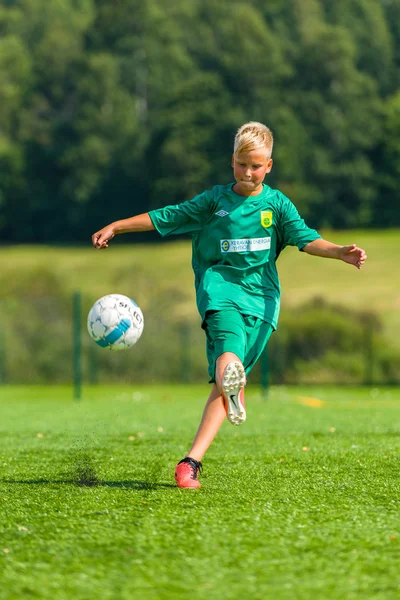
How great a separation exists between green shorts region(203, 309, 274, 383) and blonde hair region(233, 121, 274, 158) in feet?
2.62

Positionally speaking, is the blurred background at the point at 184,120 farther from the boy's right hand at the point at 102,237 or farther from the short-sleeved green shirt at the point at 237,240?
the boy's right hand at the point at 102,237

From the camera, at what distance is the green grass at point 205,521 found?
2.80 meters

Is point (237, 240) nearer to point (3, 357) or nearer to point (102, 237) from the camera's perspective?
point (102, 237)

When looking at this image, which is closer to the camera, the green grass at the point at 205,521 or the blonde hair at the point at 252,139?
the green grass at the point at 205,521

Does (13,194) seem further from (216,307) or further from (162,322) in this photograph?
(216,307)

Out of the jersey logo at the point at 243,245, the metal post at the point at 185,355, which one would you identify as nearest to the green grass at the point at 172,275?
the metal post at the point at 185,355

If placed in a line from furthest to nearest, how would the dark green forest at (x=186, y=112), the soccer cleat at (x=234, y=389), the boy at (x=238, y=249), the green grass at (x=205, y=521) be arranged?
the dark green forest at (x=186, y=112) → the boy at (x=238, y=249) → the soccer cleat at (x=234, y=389) → the green grass at (x=205, y=521)

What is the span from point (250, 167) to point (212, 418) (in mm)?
1247

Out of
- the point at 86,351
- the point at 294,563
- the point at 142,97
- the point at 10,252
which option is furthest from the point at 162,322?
the point at 142,97

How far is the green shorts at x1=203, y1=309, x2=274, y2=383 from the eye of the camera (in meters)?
4.63

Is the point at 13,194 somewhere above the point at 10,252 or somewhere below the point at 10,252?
above

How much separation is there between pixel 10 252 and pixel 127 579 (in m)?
49.6

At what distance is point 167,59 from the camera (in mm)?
57062

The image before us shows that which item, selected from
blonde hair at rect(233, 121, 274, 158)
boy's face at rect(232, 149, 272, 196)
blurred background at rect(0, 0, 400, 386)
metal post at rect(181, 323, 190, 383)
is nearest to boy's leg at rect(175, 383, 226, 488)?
boy's face at rect(232, 149, 272, 196)
